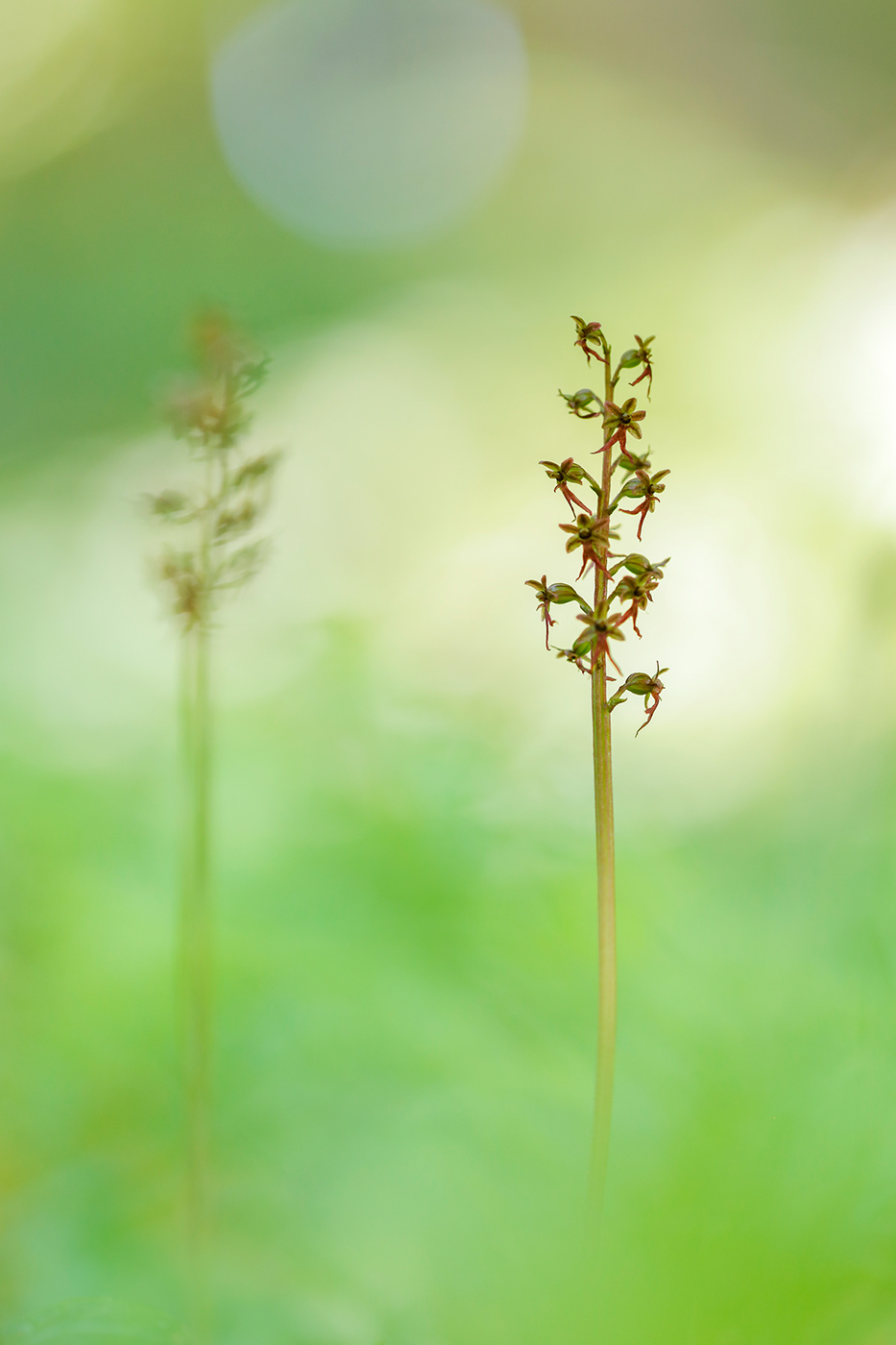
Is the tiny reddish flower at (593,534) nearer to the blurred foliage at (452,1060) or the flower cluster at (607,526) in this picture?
the flower cluster at (607,526)

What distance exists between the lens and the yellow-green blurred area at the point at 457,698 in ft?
3.86

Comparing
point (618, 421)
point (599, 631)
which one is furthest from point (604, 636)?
point (618, 421)

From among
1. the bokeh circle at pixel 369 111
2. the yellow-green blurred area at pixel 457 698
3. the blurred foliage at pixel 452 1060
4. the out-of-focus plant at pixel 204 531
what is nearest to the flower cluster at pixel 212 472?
the out-of-focus plant at pixel 204 531

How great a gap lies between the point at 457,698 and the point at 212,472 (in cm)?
184

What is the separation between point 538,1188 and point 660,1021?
363mm

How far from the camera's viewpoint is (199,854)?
0.99 metres

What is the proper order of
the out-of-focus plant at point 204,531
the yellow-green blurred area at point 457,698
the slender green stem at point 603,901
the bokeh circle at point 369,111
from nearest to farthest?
the slender green stem at point 603,901 → the out-of-focus plant at point 204,531 → the yellow-green blurred area at point 457,698 → the bokeh circle at point 369,111

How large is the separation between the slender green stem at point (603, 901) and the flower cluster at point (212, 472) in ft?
1.31

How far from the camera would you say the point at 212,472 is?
3.42ft

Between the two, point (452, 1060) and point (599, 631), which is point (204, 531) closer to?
point (599, 631)

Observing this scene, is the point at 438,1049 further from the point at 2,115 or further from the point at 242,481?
the point at 2,115

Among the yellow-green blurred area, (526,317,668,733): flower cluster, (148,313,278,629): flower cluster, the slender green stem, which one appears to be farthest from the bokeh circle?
the slender green stem

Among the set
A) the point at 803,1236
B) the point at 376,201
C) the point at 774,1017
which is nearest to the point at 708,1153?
the point at 803,1236

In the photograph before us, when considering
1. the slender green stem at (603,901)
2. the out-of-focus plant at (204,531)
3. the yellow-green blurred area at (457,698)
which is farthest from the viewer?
the yellow-green blurred area at (457,698)
